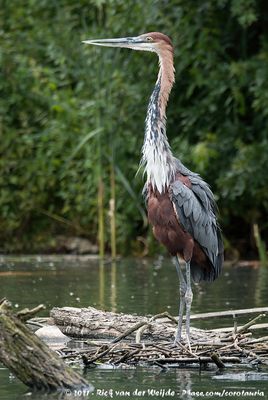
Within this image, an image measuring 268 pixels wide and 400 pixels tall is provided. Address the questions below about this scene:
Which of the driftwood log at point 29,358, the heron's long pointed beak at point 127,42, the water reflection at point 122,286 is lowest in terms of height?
the water reflection at point 122,286

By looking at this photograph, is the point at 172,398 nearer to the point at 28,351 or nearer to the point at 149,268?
the point at 28,351

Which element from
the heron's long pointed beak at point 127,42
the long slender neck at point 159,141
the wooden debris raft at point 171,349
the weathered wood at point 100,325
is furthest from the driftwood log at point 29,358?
the heron's long pointed beak at point 127,42

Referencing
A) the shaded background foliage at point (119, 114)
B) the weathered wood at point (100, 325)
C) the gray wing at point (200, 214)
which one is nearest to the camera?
the gray wing at point (200, 214)

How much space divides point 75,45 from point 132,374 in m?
11.5

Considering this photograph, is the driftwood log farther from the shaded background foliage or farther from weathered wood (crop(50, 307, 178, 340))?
the shaded background foliage

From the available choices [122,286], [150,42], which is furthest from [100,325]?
[122,286]

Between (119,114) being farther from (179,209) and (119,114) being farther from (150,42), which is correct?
(179,209)

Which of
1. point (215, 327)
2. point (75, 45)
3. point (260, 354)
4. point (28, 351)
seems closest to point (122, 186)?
point (75, 45)

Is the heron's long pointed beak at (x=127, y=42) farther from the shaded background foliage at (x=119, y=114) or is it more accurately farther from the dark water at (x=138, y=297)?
the shaded background foliage at (x=119, y=114)

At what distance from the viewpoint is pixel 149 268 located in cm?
1534

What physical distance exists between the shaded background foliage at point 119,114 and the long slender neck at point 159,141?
21.7ft

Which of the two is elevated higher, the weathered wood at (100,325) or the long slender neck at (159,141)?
the long slender neck at (159,141)

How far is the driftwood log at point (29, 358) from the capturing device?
6.30 m

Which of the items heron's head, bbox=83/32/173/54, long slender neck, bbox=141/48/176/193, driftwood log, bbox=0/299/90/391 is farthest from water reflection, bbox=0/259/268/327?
driftwood log, bbox=0/299/90/391
